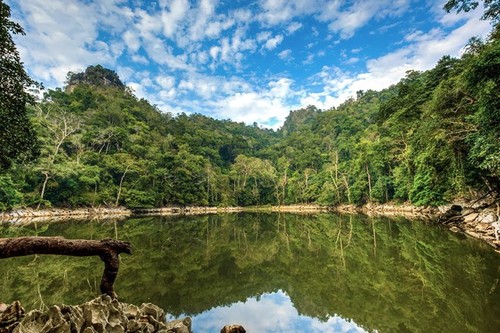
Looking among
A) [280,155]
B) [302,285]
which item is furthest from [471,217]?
[280,155]

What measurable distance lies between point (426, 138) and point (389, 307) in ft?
36.5

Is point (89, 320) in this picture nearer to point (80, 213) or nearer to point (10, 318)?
point (10, 318)

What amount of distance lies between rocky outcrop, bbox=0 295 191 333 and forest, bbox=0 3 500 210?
11.0 meters

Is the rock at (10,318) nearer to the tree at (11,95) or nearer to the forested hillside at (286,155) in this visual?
the tree at (11,95)

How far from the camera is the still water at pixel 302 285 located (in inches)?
201

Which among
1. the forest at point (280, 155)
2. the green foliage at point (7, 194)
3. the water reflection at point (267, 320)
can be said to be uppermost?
the forest at point (280, 155)

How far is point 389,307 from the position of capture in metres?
5.41

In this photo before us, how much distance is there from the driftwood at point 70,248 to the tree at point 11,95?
10.3 m

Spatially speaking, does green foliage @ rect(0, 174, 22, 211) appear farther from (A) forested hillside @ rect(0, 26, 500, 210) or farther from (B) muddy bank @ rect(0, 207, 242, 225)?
(B) muddy bank @ rect(0, 207, 242, 225)

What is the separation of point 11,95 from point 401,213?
30.9 m

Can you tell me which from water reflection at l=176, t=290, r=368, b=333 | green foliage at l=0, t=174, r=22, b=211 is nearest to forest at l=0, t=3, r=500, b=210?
green foliage at l=0, t=174, r=22, b=211

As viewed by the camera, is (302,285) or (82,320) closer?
(82,320)

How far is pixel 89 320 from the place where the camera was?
3410 mm

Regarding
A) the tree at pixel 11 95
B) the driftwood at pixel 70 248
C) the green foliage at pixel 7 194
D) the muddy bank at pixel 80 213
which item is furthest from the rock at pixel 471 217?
the green foliage at pixel 7 194
